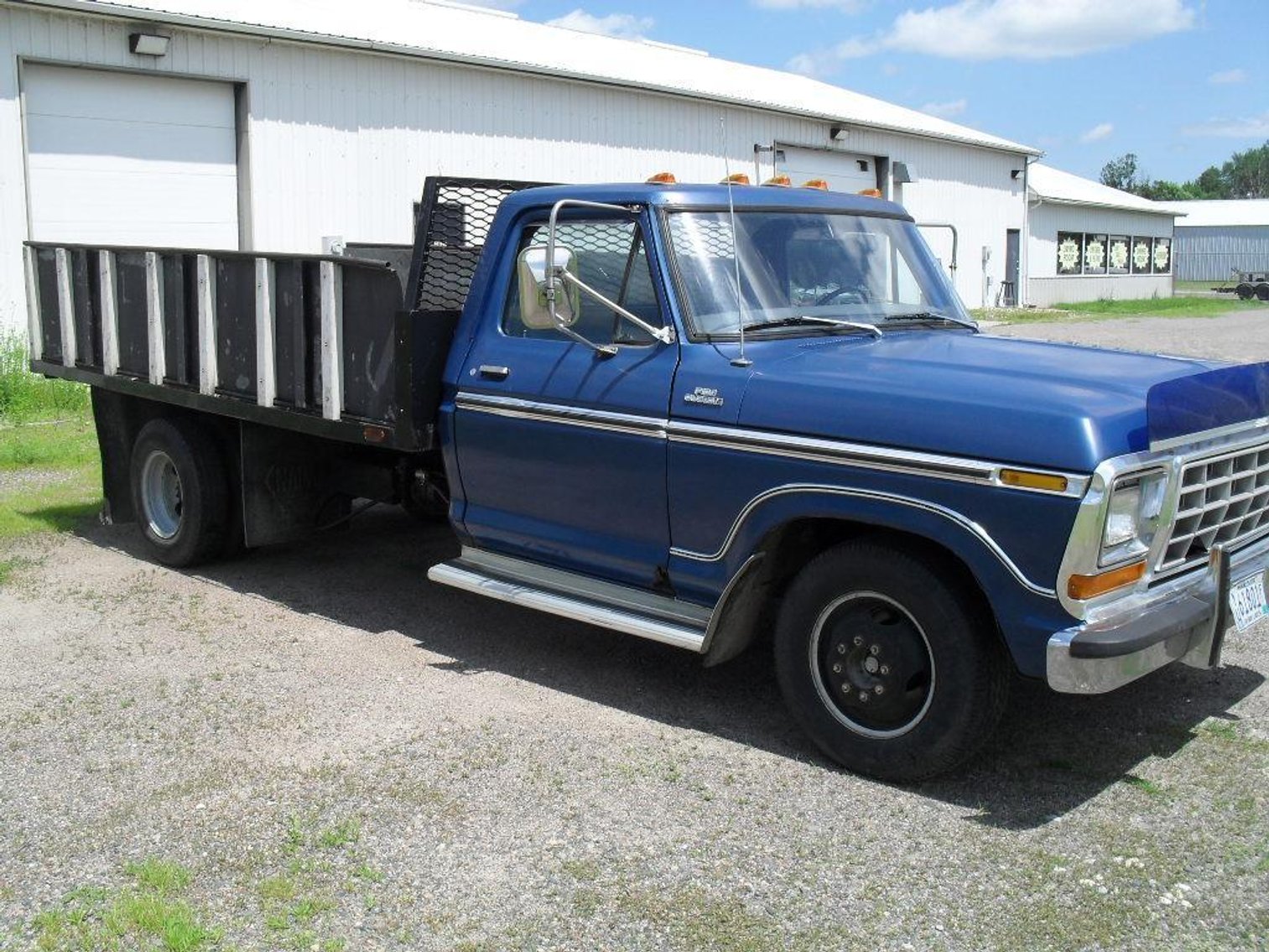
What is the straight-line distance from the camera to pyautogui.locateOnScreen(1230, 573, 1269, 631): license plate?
Result: 4766 mm

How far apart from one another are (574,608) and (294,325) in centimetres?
224

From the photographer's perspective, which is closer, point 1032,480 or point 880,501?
point 1032,480

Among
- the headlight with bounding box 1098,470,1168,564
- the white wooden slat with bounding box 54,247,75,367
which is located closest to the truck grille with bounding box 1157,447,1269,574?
the headlight with bounding box 1098,470,1168,564

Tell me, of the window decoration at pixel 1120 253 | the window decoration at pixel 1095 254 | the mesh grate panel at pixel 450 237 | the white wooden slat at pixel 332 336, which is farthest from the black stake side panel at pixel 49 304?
the window decoration at pixel 1120 253

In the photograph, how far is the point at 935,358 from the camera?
16.7 feet

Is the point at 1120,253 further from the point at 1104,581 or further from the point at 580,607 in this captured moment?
the point at 1104,581

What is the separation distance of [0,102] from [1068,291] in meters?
33.9

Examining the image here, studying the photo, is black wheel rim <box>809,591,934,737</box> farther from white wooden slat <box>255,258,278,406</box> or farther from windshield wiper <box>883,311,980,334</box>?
white wooden slat <box>255,258,278,406</box>

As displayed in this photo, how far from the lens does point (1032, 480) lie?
431 centimetres

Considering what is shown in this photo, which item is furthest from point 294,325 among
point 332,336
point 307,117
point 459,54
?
point 459,54

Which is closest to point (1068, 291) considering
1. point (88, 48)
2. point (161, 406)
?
point (88, 48)

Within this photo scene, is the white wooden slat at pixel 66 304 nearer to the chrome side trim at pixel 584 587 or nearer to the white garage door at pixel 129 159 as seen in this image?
the chrome side trim at pixel 584 587

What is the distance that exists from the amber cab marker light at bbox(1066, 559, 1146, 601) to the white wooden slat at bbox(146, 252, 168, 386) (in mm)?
5386

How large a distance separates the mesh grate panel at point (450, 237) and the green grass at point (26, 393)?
766cm
